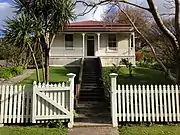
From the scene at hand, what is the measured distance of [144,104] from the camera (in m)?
8.65

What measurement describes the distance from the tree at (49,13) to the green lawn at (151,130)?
25.6 ft

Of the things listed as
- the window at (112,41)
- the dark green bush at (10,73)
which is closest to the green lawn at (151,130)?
the dark green bush at (10,73)

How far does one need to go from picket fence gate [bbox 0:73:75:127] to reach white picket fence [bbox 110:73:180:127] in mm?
1479

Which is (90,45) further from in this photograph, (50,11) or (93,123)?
(93,123)

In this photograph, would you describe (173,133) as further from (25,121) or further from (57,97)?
(25,121)

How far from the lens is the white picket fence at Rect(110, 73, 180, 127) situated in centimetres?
862

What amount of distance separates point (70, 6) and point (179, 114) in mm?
9125

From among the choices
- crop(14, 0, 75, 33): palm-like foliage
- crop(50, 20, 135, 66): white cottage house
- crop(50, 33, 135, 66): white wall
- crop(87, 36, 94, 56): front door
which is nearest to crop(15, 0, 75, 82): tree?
crop(14, 0, 75, 33): palm-like foliage

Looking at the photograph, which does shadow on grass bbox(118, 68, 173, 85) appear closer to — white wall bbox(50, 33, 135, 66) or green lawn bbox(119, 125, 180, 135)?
white wall bbox(50, 33, 135, 66)

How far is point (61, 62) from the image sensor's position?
2897 cm

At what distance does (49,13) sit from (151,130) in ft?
31.3

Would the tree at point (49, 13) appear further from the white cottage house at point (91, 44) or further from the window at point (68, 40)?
the window at point (68, 40)

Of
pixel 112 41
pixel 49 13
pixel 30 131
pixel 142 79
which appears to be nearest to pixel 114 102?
pixel 30 131

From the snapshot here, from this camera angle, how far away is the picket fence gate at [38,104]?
8.49m
